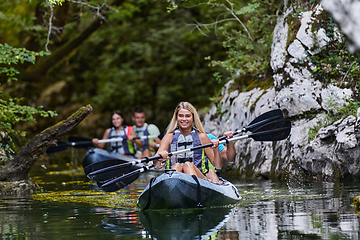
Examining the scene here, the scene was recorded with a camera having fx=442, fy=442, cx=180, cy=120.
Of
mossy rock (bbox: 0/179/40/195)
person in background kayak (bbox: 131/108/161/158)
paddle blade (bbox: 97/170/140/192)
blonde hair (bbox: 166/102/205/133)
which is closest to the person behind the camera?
paddle blade (bbox: 97/170/140/192)

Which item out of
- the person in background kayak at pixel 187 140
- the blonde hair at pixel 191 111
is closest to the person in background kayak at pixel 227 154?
the person in background kayak at pixel 187 140

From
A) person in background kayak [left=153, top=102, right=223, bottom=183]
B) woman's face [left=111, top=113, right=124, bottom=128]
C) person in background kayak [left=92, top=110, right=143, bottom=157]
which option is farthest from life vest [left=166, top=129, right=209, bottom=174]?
woman's face [left=111, top=113, right=124, bottom=128]

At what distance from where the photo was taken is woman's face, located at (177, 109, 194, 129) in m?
5.57

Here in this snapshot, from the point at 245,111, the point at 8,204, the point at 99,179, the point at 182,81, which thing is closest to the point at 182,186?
the point at 99,179

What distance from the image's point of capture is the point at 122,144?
11.6m

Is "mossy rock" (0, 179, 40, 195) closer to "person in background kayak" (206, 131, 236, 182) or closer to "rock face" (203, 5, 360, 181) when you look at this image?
"person in background kayak" (206, 131, 236, 182)

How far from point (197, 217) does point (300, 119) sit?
14.4 ft

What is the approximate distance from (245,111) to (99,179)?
181 inches

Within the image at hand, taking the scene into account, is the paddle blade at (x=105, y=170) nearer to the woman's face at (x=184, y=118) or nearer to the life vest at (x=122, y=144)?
the woman's face at (x=184, y=118)

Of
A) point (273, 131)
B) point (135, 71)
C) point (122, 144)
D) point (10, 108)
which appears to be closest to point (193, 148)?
point (273, 131)

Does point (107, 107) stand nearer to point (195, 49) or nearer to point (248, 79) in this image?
point (195, 49)

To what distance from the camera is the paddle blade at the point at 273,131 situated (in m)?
6.57

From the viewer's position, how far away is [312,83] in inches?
319

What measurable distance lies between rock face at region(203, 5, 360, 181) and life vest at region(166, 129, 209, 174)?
8.56 feet
